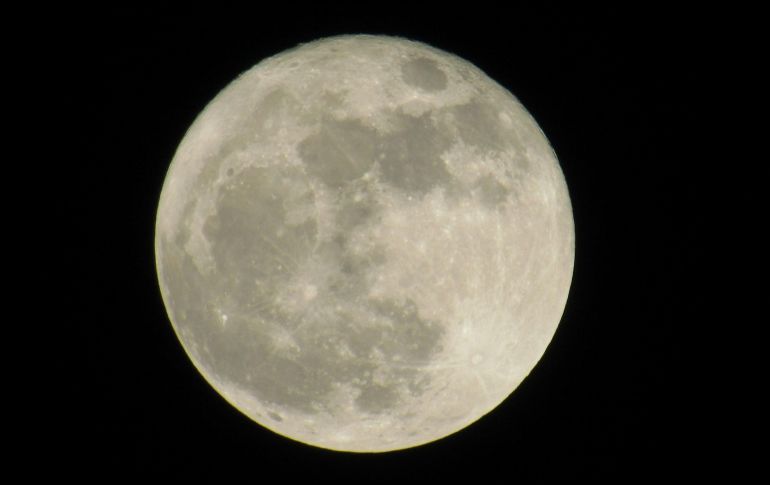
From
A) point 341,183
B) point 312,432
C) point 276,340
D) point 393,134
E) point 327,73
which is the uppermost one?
point 327,73

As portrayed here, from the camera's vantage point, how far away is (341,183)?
3492 mm

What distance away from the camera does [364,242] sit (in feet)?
11.4

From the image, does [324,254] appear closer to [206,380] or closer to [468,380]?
[468,380]

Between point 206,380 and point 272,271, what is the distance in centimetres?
145

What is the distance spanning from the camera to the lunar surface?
138 inches

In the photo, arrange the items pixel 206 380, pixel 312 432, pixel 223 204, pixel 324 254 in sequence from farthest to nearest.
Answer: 1. pixel 206 380
2. pixel 312 432
3. pixel 223 204
4. pixel 324 254

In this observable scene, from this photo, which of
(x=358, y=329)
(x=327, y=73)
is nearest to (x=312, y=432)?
(x=358, y=329)

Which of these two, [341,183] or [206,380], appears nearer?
[341,183]

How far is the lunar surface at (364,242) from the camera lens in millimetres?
3506

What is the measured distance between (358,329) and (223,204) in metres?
1.02

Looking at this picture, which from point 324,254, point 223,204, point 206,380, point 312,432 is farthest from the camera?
point 206,380

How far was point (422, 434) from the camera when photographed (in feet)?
13.9

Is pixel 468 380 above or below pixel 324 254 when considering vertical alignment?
below

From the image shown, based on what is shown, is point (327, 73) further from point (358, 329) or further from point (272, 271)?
point (358, 329)
